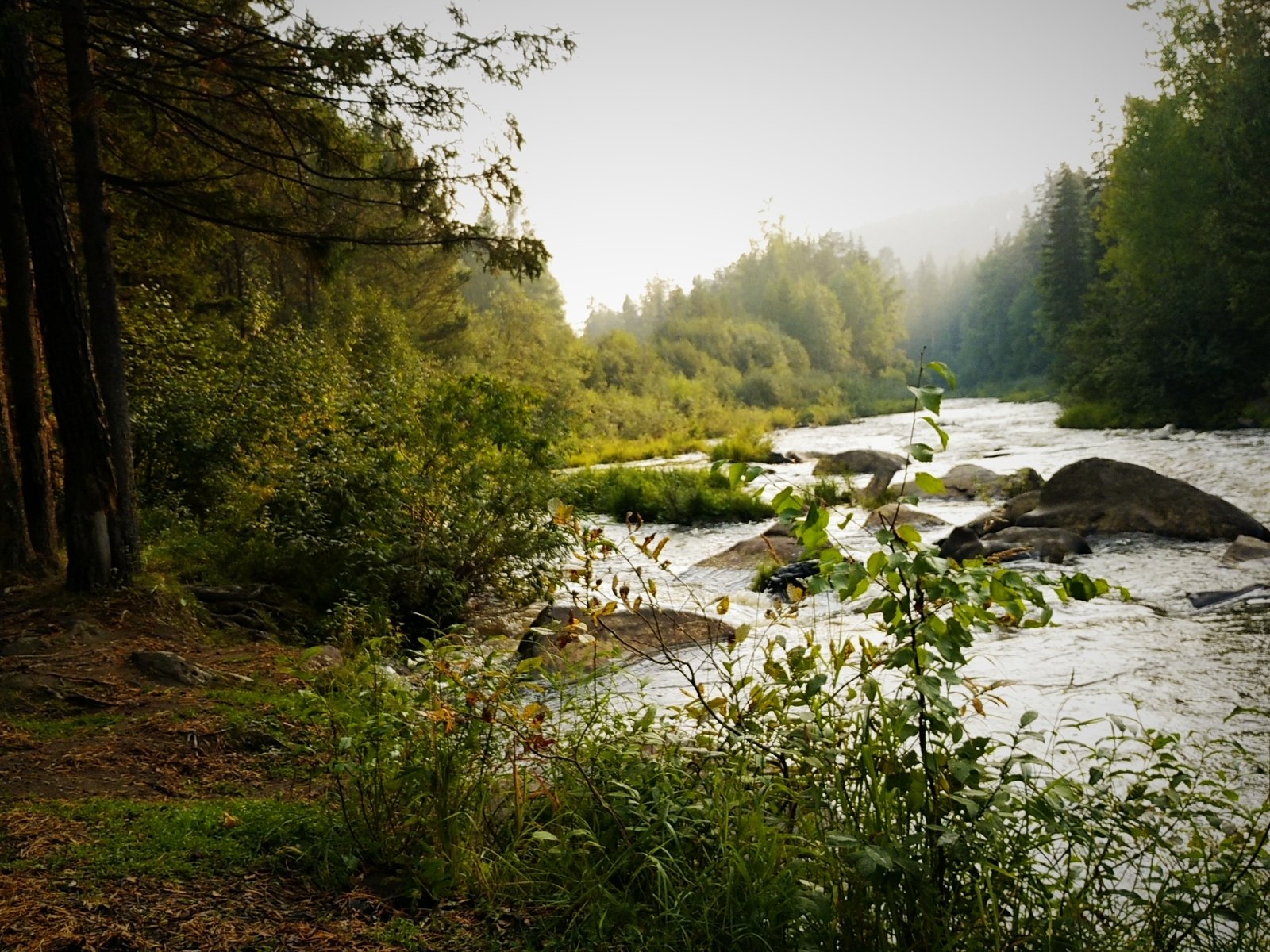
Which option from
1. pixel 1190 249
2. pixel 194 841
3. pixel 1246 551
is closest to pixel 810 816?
pixel 194 841

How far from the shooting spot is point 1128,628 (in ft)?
23.1

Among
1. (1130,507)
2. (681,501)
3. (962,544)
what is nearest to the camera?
(962,544)

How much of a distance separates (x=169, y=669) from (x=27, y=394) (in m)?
3.13

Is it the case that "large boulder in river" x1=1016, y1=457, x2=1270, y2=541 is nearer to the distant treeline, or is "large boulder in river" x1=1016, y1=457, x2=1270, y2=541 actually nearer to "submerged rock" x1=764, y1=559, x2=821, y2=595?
"submerged rock" x1=764, y1=559, x2=821, y2=595

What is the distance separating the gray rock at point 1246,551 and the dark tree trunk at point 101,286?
1060cm

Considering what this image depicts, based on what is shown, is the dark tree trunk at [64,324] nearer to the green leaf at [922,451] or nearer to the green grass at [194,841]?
the green grass at [194,841]

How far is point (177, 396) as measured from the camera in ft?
31.9

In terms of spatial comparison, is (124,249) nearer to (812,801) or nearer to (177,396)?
(177,396)

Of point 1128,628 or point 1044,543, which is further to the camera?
point 1044,543

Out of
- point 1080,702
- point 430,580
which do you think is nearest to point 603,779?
point 1080,702

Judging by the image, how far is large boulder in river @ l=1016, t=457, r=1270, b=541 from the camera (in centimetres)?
1012

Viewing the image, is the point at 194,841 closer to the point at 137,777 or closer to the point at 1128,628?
the point at 137,777

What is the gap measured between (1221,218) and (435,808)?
28807 millimetres

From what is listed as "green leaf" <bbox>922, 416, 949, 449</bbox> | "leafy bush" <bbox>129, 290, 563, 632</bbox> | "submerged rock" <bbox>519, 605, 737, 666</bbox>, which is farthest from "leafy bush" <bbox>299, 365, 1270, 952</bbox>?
"leafy bush" <bbox>129, 290, 563, 632</bbox>
